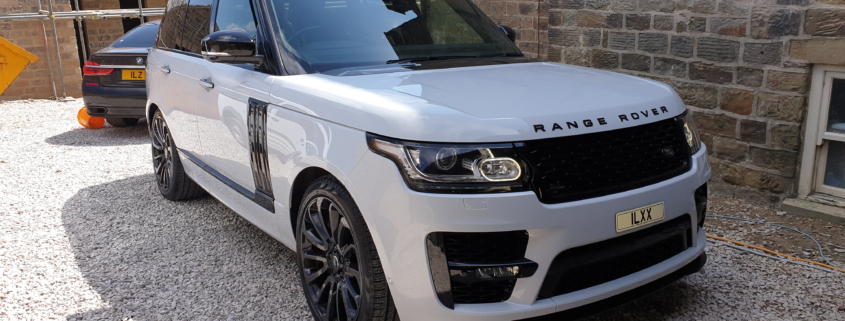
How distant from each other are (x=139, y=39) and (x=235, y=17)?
605 centimetres

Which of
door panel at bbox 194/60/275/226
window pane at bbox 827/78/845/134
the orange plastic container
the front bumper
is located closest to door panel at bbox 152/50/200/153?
door panel at bbox 194/60/275/226

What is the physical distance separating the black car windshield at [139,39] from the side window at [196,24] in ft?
15.3

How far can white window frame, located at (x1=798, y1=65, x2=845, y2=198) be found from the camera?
16.4ft

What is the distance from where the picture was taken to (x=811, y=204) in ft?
17.0

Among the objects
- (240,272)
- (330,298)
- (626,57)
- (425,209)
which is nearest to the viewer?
(425,209)

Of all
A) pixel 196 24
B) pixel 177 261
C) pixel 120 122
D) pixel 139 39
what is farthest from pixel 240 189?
pixel 120 122

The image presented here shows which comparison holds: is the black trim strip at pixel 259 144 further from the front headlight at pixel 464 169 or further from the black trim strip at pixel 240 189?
the front headlight at pixel 464 169

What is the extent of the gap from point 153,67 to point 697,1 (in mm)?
4449

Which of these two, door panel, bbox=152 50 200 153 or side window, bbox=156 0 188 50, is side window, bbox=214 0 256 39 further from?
side window, bbox=156 0 188 50

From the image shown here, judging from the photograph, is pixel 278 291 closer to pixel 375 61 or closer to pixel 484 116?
pixel 375 61

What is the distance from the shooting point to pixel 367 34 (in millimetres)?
3994

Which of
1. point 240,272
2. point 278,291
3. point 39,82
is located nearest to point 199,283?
point 240,272

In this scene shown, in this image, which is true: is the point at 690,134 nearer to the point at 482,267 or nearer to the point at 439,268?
the point at 482,267

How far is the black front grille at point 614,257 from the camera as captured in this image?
2.78 meters
